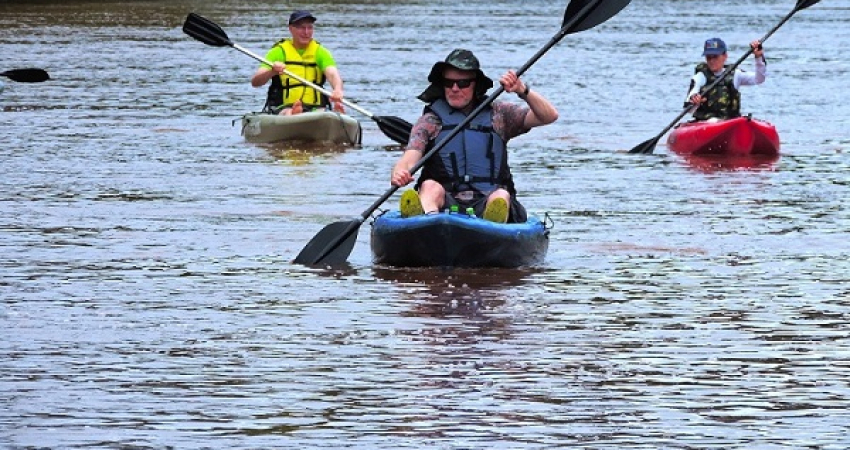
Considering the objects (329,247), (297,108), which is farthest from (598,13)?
(297,108)

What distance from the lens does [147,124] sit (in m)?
27.4

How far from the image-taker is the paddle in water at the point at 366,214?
1453cm

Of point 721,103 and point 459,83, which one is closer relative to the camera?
point 459,83

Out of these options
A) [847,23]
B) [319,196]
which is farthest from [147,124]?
[847,23]

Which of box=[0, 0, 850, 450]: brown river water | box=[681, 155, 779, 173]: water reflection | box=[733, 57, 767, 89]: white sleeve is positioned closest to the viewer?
box=[0, 0, 850, 450]: brown river water

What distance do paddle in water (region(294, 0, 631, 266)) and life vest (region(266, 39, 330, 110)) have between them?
8223 millimetres

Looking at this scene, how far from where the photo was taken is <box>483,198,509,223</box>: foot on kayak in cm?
1423

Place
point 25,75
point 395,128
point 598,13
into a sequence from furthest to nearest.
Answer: point 395,128 < point 25,75 < point 598,13

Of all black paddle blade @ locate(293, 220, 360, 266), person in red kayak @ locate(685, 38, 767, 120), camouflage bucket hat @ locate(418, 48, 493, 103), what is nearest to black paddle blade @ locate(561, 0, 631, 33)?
camouflage bucket hat @ locate(418, 48, 493, 103)

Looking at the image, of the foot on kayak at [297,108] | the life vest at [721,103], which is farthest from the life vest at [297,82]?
the life vest at [721,103]

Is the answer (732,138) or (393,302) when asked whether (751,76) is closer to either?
(732,138)

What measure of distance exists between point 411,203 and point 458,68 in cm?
90

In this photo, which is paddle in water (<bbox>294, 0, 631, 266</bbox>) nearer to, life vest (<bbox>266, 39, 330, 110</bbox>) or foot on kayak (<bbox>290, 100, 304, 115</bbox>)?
life vest (<bbox>266, 39, 330, 110</bbox>)

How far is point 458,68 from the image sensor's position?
14430 millimetres
